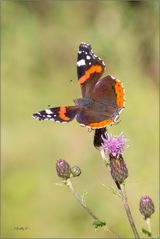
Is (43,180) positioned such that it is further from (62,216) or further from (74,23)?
(74,23)

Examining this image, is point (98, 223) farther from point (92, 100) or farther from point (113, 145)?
point (92, 100)

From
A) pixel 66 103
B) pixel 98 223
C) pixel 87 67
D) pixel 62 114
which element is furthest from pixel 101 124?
pixel 66 103

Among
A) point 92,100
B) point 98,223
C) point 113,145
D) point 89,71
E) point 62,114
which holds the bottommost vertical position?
point 98,223

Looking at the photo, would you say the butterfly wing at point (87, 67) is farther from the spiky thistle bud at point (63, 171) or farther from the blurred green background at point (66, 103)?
the blurred green background at point (66, 103)

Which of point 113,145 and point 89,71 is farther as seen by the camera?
point 89,71

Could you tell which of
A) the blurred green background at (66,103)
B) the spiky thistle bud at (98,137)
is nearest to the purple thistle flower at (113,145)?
the spiky thistle bud at (98,137)

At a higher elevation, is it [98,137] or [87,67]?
[87,67]
